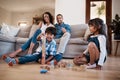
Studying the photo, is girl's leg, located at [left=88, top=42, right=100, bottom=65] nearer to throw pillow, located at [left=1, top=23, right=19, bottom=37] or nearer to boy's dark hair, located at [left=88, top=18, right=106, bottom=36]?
boy's dark hair, located at [left=88, top=18, right=106, bottom=36]

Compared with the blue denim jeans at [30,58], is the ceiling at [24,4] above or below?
above

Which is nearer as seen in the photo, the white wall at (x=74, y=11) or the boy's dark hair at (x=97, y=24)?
the boy's dark hair at (x=97, y=24)

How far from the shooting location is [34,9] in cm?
732

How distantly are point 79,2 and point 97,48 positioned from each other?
145 inches

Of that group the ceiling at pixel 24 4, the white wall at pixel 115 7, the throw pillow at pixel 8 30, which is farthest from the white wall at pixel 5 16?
the white wall at pixel 115 7

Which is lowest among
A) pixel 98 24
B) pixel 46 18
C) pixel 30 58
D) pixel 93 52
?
pixel 30 58

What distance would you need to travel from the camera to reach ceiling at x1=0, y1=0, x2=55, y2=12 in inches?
251

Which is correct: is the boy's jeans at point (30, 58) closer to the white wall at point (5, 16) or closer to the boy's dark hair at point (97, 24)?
the boy's dark hair at point (97, 24)

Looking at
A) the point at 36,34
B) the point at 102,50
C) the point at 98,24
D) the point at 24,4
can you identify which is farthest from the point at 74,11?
the point at 102,50

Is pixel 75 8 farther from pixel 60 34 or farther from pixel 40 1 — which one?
pixel 60 34

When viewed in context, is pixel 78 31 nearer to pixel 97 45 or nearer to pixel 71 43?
pixel 71 43

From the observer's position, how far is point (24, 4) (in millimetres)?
7121

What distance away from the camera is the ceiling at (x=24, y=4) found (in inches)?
251

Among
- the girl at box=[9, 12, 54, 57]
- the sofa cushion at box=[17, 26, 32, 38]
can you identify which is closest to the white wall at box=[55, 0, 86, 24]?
the sofa cushion at box=[17, 26, 32, 38]
